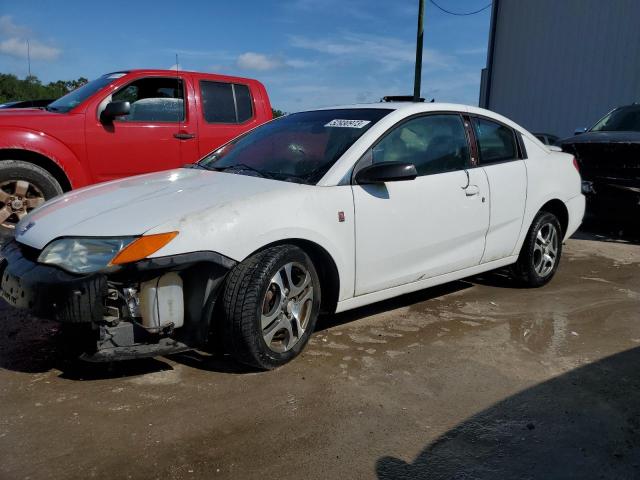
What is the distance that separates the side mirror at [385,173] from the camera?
3.43 meters

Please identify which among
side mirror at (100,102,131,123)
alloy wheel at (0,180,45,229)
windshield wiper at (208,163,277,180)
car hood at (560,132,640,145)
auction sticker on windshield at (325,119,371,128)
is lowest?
alloy wheel at (0,180,45,229)

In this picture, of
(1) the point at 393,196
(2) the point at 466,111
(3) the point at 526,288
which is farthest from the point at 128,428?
(3) the point at 526,288

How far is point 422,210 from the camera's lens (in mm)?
3777

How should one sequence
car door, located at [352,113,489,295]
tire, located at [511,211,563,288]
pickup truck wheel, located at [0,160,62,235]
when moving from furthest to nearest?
pickup truck wheel, located at [0,160,62,235] → tire, located at [511,211,563,288] → car door, located at [352,113,489,295]

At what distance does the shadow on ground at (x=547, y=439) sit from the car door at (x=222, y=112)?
4624mm

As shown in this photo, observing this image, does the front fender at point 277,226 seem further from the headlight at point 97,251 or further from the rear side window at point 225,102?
the rear side window at point 225,102

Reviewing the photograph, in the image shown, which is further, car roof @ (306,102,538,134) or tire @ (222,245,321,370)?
car roof @ (306,102,538,134)

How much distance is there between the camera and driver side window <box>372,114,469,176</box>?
3.77 m

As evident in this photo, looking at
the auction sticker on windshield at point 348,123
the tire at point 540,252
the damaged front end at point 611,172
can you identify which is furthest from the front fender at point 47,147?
the damaged front end at point 611,172

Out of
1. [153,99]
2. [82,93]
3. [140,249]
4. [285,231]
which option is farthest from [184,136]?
[140,249]

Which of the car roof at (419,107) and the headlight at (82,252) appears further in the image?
the car roof at (419,107)

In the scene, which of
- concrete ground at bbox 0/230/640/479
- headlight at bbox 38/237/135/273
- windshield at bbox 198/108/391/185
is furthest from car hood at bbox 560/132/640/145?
headlight at bbox 38/237/135/273

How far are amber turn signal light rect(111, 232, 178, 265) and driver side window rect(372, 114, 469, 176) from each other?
4.97ft

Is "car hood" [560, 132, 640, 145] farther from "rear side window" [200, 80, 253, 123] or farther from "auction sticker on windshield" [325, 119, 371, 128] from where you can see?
"auction sticker on windshield" [325, 119, 371, 128]
